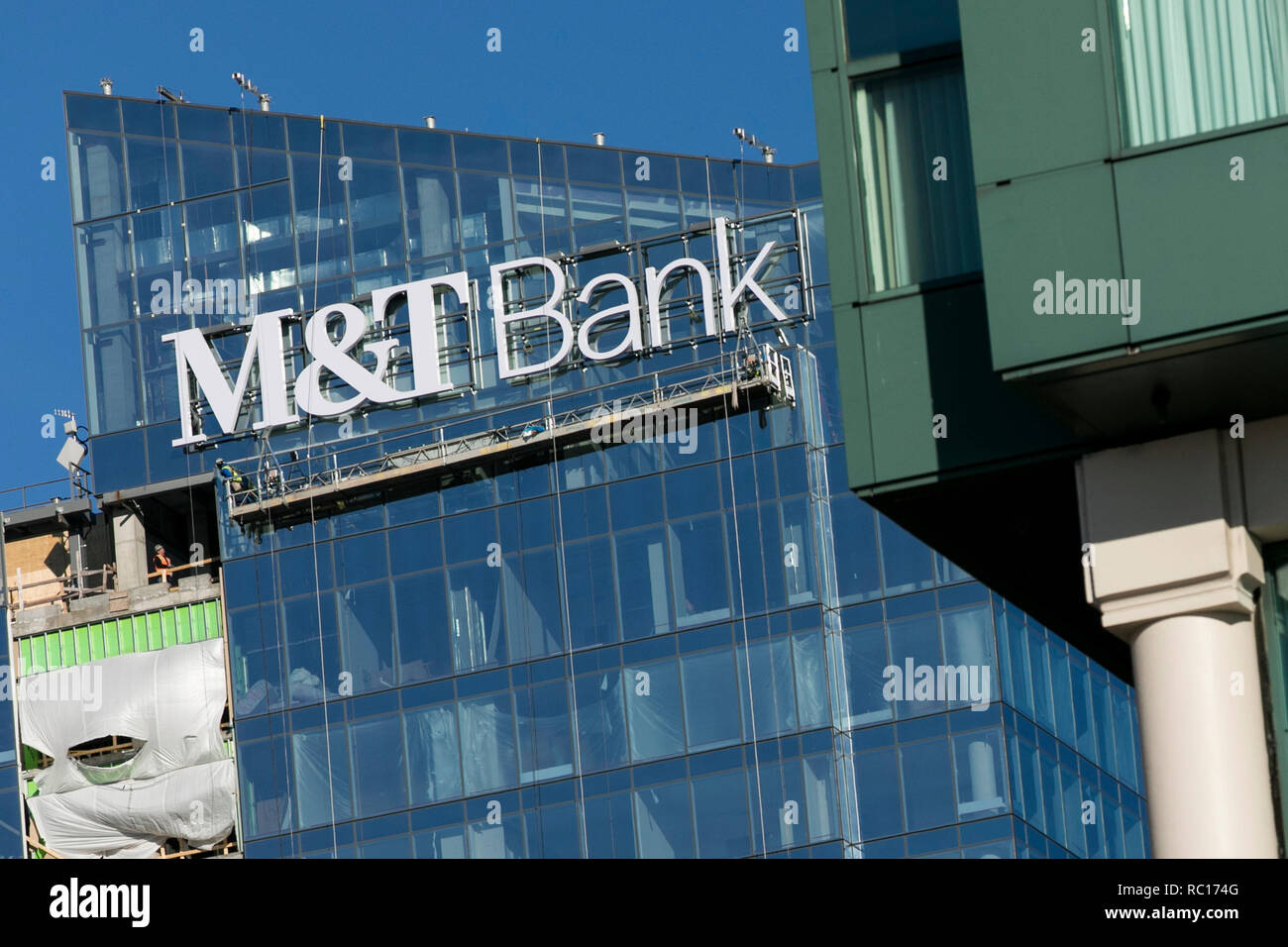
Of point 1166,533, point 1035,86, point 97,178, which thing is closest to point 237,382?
point 97,178

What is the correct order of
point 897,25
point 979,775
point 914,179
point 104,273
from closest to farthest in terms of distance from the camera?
point 914,179 → point 897,25 → point 979,775 → point 104,273

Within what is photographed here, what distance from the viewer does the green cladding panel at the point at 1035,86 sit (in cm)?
1723

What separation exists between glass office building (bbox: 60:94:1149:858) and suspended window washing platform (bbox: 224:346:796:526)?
0.28 m

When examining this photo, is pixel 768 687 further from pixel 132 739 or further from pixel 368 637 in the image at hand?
pixel 132 739

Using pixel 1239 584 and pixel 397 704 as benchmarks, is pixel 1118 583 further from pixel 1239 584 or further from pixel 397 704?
pixel 397 704

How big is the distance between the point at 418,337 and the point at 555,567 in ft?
30.6

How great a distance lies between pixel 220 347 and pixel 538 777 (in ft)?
58.7

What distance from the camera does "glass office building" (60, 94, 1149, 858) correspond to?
230ft

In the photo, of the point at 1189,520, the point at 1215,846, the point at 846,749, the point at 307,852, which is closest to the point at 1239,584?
the point at 1189,520

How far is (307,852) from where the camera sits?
240 feet

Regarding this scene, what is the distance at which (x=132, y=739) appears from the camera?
8181cm

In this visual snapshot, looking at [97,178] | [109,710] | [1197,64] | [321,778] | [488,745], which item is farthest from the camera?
[97,178]

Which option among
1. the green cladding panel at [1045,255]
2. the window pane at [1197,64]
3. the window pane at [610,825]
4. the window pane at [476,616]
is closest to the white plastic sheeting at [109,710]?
the window pane at [476,616]

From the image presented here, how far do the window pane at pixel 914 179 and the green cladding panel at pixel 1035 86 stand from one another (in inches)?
29.5
